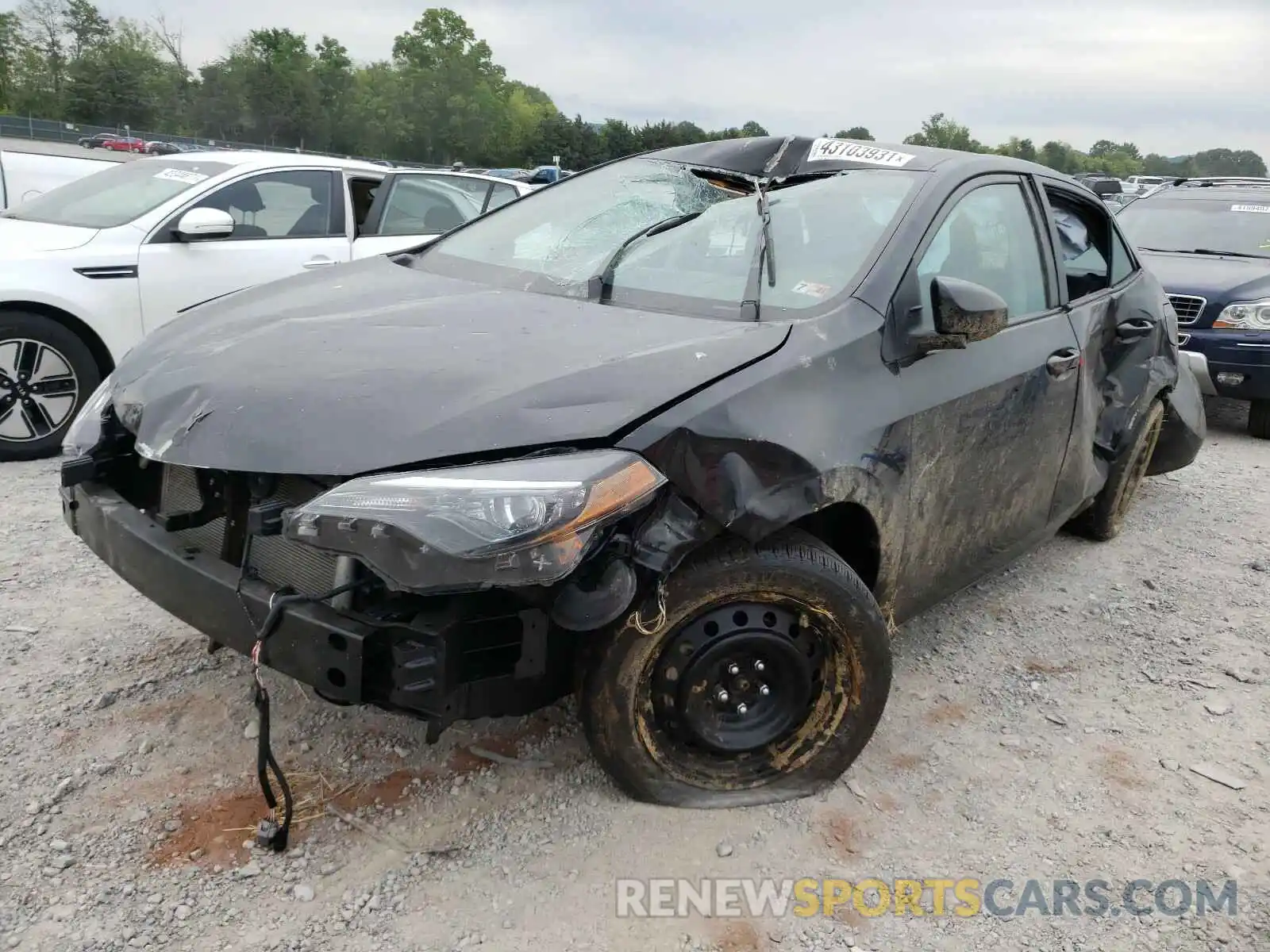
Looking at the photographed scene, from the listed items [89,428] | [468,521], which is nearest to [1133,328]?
[468,521]

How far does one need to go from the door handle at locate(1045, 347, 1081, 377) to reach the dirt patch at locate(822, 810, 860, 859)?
1.61 meters

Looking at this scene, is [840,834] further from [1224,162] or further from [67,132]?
[1224,162]

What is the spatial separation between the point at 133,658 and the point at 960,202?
2904 mm

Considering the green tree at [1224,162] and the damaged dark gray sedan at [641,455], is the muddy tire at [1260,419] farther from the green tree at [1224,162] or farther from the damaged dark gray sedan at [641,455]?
the green tree at [1224,162]

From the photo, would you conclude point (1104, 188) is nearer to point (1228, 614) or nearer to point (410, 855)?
point (1228, 614)

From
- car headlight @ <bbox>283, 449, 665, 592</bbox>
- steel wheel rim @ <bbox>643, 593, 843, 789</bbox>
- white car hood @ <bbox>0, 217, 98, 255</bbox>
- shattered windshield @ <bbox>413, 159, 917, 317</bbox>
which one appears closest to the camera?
car headlight @ <bbox>283, 449, 665, 592</bbox>

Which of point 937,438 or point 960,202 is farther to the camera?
point 960,202

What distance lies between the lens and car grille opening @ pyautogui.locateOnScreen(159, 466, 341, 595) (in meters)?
2.05

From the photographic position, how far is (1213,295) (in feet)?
22.0

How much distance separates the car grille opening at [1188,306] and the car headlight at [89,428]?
679cm

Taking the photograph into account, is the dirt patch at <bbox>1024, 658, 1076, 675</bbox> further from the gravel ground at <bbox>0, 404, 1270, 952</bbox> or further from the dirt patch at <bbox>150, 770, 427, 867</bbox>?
the dirt patch at <bbox>150, 770, 427, 867</bbox>

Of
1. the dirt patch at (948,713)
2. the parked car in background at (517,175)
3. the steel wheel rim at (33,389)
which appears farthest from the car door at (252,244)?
the parked car in background at (517,175)

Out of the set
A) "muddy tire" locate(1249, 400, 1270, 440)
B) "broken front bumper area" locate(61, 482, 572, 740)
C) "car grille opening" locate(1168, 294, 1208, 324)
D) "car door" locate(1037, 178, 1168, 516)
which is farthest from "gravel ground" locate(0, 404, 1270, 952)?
"car grille opening" locate(1168, 294, 1208, 324)

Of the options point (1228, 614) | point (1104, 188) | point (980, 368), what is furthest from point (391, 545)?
point (1104, 188)
